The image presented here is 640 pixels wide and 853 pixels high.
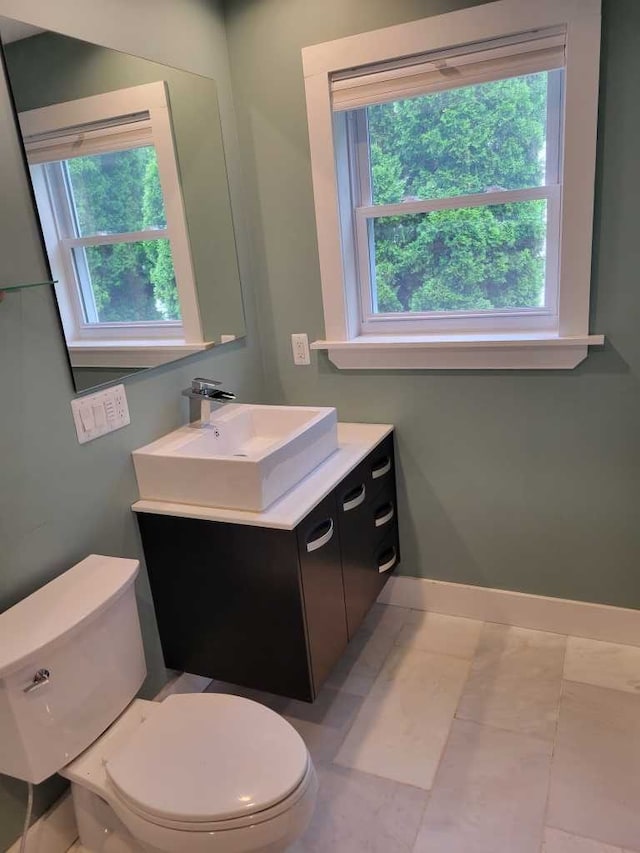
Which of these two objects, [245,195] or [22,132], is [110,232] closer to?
[22,132]

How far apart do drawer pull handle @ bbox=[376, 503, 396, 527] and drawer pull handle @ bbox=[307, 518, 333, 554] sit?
44 cm

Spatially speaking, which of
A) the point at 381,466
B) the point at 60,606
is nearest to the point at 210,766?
the point at 60,606

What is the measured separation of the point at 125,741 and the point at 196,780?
10.3 inches

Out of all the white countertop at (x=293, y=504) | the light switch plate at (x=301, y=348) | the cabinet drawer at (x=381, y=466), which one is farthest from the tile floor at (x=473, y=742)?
the light switch plate at (x=301, y=348)

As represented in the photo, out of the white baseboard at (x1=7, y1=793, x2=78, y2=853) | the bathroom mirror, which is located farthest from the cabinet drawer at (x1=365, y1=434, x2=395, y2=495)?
the white baseboard at (x1=7, y1=793, x2=78, y2=853)

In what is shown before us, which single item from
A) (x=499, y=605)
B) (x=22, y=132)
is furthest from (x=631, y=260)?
(x=22, y=132)

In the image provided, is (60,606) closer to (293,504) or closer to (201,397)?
(293,504)

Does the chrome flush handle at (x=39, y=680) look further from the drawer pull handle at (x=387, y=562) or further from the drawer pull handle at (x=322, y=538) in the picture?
the drawer pull handle at (x=387, y=562)

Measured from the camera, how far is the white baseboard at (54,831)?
4.98 feet

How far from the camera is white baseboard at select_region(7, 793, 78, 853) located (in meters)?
1.52

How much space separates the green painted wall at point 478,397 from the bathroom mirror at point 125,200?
19 cm

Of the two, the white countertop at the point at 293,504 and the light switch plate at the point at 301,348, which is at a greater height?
the light switch plate at the point at 301,348

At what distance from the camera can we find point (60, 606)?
1386 mm

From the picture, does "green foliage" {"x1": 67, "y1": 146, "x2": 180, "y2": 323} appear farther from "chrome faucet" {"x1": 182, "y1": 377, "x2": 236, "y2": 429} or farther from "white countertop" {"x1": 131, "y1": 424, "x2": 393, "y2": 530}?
"white countertop" {"x1": 131, "y1": 424, "x2": 393, "y2": 530}
